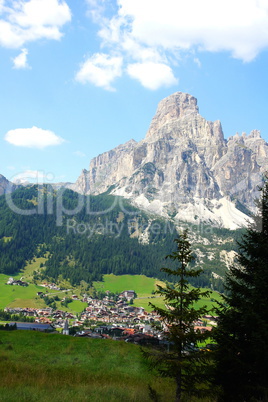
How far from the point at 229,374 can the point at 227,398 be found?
114 cm

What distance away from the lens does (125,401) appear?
14180 mm

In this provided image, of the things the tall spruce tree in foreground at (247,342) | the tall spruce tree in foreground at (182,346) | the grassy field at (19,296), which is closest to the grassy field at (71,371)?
the tall spruce tree in foreground at (182,346)

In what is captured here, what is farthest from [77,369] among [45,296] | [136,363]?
[45,296]

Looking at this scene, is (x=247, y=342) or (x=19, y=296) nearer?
(x=247, y=342)

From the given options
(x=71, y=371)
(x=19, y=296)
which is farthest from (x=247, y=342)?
(x=19, y=296)

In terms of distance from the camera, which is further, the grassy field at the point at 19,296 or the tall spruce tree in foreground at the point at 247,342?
the grassy field at the point at 19,296

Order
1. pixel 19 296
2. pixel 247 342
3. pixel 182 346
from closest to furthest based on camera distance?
pixel 182 346 → pixel 247 342 → pixel 19 296

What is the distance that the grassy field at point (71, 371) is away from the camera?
14.8 m

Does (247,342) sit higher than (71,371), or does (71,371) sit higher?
(247,342)

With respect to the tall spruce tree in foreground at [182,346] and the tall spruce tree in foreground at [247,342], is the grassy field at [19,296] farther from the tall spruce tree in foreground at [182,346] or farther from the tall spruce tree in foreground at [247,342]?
the tall spruce tree in foreground at [247,342]

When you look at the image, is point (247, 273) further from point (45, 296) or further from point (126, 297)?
point (126, 297)

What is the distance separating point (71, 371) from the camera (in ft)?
78.1

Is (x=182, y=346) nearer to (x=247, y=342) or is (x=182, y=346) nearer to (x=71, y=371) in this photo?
(x=247, y=342)

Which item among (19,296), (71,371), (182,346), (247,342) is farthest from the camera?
(19,296)
